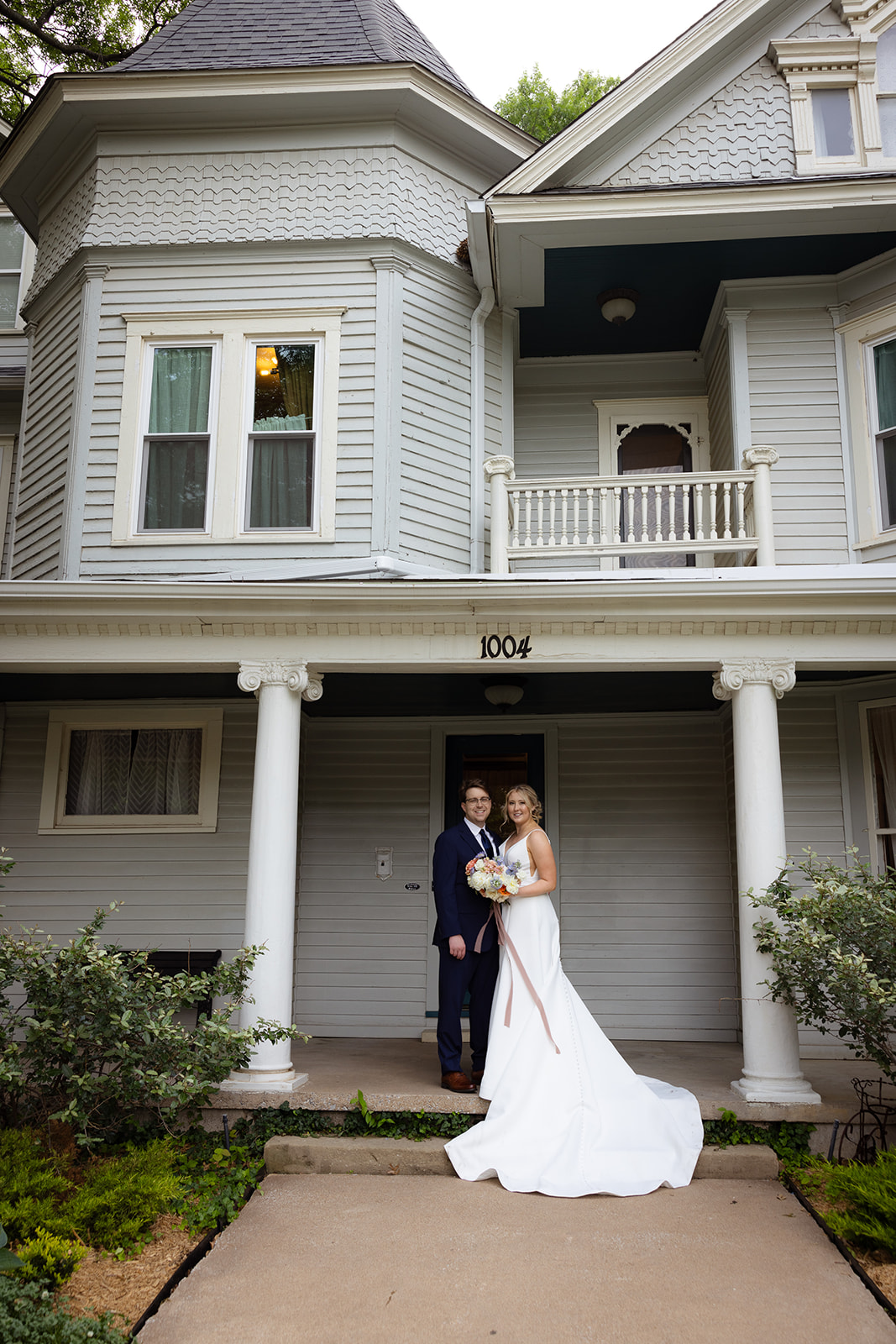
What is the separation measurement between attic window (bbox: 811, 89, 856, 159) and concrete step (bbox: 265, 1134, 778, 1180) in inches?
307

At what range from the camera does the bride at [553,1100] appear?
5.43 meters

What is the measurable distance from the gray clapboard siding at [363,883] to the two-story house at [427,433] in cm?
3

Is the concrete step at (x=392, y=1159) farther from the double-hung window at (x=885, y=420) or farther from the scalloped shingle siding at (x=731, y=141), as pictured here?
the scalloped shingle siding at (x=731, y=141)

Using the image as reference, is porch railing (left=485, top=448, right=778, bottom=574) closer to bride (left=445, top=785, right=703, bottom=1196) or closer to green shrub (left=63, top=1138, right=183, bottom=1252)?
bride (left=445, top=785, right=703, bottom=1196)

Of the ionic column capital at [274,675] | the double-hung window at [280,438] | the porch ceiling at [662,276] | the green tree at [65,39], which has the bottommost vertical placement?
the ionic column capital at [274,675]

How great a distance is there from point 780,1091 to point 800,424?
5.30m

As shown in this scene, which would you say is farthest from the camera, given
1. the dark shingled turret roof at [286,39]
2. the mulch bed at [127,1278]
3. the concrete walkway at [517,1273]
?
the dark shingled turret roof at [286,39]

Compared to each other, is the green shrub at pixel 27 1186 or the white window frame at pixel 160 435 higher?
the white window frame at pixel 160 435

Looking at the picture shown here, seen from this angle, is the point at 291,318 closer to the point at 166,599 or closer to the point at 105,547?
the point at 105,547

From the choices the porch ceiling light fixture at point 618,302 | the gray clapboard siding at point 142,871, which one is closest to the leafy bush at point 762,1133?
the gray clapboard siding at point 142,871

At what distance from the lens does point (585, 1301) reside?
4191mm

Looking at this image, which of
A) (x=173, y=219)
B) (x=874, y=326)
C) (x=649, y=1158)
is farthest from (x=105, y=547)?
(x=874, y=326)

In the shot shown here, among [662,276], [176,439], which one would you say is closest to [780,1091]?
[662,276]

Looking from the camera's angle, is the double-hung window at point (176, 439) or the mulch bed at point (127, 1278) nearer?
the mulch bed at point (127, 1278)
